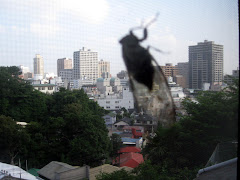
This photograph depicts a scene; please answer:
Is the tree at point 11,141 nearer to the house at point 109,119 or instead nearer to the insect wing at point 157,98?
the insect wing at point 157,98

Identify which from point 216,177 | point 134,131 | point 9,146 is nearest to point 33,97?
point 9,146

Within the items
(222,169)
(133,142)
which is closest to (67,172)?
(222,169)

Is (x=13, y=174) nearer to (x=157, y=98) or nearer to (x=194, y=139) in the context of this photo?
(x=194, y=139)

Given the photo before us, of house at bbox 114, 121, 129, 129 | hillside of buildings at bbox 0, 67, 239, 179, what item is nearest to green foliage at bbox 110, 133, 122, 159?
hillside of buildings at bbox 0, 67, 239, 179

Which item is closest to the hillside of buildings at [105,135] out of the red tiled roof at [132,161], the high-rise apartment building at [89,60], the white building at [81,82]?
the red tiled roof at [132,161]

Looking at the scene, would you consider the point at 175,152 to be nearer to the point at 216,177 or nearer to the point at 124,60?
the point at 216,177
